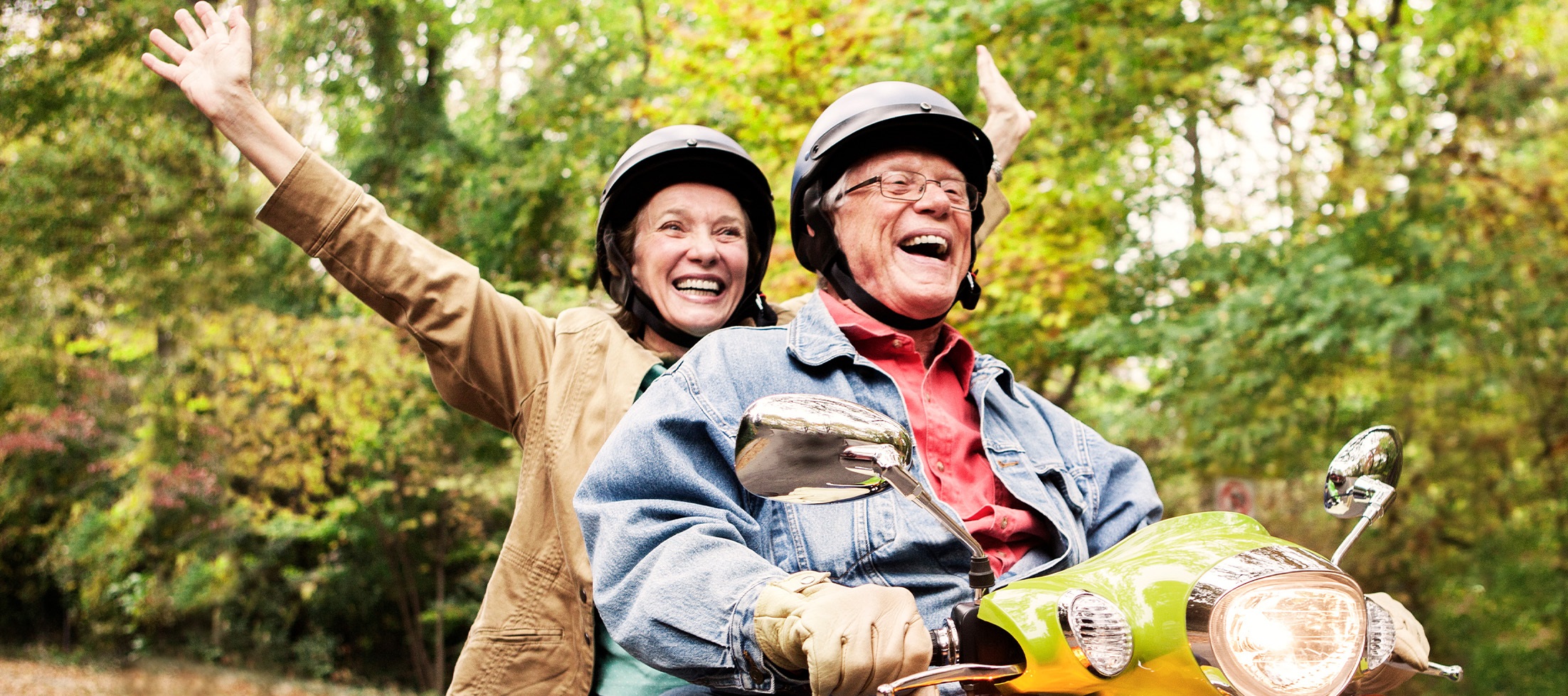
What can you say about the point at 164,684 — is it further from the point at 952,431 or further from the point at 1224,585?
the point at 1224,585

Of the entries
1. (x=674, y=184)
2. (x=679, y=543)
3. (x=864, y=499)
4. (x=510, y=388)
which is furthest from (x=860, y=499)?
(x=674, y=184)

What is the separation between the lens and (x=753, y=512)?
6.73 feet

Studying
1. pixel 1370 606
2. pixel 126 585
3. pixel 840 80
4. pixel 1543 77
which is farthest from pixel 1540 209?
pixel 126 585

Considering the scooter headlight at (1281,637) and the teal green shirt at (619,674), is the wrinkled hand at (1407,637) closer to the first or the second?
the scooter headlight at (1281,637)

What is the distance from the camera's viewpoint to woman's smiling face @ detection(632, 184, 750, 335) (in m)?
3.31

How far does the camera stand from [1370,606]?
A: 1722mm

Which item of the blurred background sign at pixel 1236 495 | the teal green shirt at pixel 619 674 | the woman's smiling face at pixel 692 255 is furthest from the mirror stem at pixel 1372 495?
the blurred background sign at pixel 1236 495

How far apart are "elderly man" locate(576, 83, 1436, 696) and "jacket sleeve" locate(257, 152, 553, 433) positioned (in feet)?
2.88

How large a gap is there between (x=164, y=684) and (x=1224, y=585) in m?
15.4

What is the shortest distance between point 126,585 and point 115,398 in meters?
2.59

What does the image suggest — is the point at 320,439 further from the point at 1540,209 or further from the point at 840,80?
the point at 1540,209

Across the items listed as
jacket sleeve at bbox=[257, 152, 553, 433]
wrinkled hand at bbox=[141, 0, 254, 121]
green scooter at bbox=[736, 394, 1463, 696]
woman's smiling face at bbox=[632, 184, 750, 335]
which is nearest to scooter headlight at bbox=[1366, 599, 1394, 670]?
green scooter at bbox=[736, 394, 1463, 696]

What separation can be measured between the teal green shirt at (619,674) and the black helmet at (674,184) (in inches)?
23.4

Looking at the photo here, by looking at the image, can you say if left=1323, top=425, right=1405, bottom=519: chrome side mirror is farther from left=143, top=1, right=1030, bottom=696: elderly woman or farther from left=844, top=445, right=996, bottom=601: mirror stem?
left=143, top=1, right=1030, bottom=696: elderly woman
